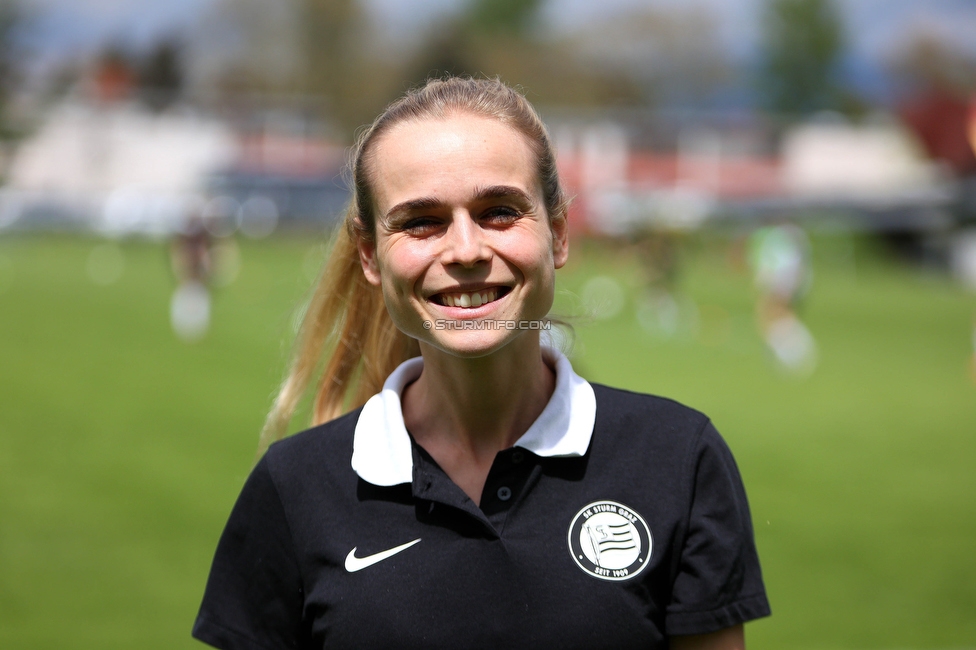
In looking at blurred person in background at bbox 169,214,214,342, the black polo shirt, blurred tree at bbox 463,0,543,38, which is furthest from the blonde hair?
blurred tree at bbox 463,0,543,38

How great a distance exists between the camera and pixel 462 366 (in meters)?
1.99

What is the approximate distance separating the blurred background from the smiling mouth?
70cm

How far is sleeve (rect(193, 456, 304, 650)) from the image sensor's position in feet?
6.41

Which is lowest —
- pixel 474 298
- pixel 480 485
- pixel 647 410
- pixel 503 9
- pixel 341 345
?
pixel 480 485

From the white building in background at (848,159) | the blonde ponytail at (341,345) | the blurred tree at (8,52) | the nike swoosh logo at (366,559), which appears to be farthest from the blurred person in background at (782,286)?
the blurred tree at (8,52)

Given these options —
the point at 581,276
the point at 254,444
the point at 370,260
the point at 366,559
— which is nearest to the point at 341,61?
the point at 581,276

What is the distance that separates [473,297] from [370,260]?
348mm

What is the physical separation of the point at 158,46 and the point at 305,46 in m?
10.2

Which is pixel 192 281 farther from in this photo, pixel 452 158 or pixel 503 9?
pixel 503 9

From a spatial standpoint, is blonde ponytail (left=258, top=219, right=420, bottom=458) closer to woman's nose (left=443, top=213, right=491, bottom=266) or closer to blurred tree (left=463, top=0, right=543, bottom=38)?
woman's nose (left=443, top=213, right=491, bottom=266)

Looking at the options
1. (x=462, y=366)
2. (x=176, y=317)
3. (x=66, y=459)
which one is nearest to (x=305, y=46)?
(x=176, y=317)

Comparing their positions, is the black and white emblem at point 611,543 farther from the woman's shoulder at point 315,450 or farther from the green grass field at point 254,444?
the green grass field at point 254,444

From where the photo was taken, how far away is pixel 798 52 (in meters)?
82.0

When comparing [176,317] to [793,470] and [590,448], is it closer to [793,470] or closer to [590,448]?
[793,470]
